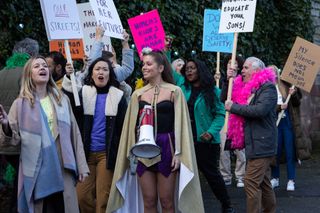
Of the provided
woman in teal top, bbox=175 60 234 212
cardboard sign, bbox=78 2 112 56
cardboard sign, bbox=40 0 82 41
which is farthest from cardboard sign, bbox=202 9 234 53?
cardboard sign, bbox=40 0 82 41

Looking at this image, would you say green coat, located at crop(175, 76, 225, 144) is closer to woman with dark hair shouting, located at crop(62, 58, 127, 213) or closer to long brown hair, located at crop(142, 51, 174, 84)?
woman with dark hair shouting, located at crop(62, 58, 127, 213)

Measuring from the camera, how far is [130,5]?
10680 mm

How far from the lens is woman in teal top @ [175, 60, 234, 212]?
25.8ft

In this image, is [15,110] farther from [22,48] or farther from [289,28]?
[289,28]

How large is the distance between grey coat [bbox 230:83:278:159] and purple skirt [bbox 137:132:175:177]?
108 centimetres

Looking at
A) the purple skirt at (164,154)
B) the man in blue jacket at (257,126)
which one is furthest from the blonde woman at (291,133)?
the purple skirt at (164,154)

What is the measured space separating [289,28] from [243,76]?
8.58 meters

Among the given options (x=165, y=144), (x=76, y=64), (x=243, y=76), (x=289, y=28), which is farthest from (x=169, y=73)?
(x=289, y=28)

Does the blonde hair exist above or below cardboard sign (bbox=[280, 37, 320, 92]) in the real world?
above

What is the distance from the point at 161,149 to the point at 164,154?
0.05m

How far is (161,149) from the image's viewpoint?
6137 millimetres

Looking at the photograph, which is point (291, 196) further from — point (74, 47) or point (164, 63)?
point (164, 63)

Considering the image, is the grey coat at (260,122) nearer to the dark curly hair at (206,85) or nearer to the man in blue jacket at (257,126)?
the man in blue jacket at (257,126)

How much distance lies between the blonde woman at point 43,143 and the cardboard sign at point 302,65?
191 inches
